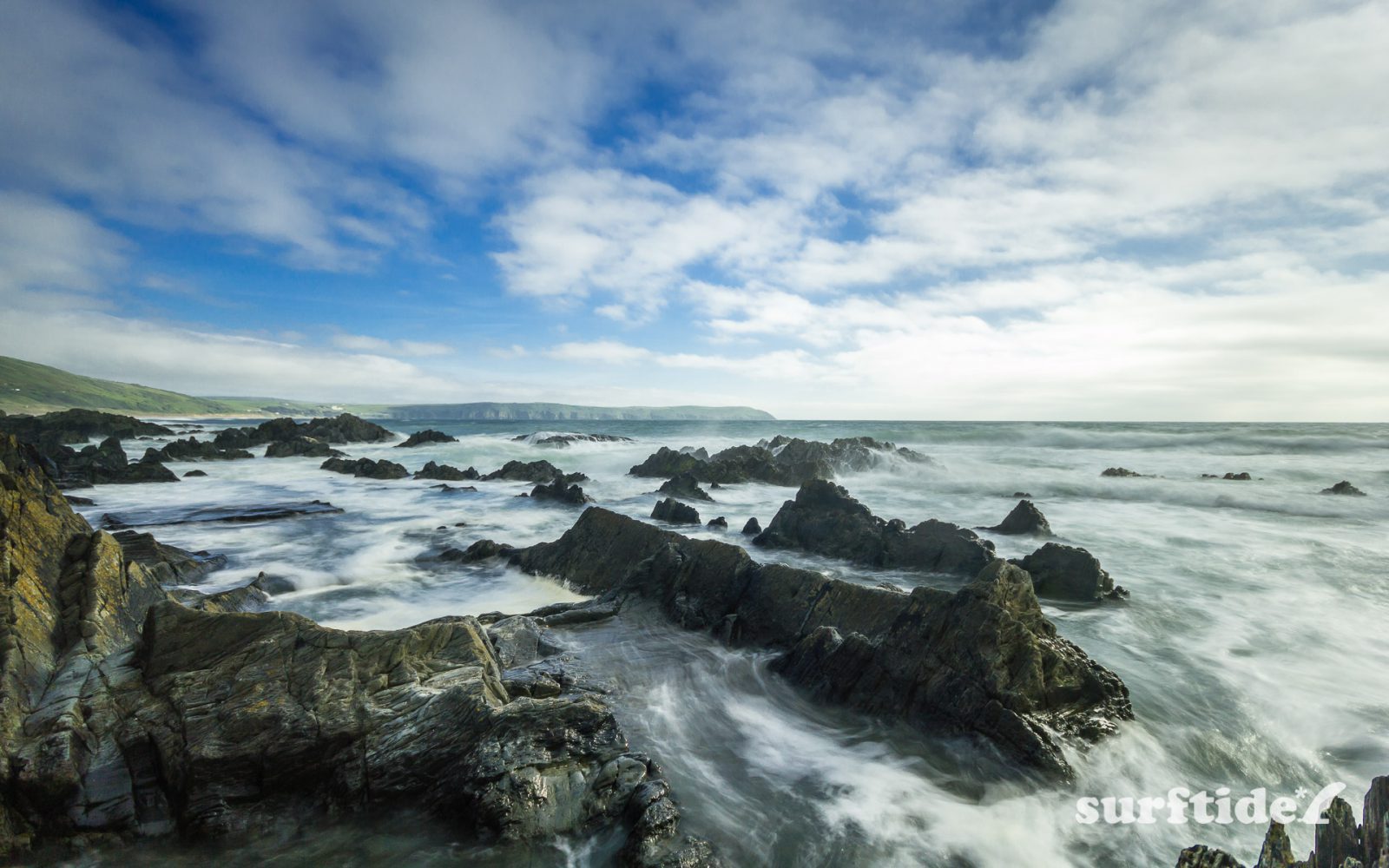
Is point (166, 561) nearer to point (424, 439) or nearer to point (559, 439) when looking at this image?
point (559, 439)

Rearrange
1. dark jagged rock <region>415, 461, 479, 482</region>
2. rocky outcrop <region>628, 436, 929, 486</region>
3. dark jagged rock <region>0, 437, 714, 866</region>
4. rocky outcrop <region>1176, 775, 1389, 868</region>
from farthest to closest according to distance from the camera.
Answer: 1. dark jagged rock <region>415, 461, 479, 482</region>
2. rocky outcrop <region>628, 436, 929, 486</region>
3. dark jagged rock <region>0, 437, 714, 866</region>
4. rocky outcrop <region>1176, 775, 1389, 868</region>

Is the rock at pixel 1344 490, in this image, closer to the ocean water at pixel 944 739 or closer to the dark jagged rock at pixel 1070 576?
the ocean water at pixel 944 739

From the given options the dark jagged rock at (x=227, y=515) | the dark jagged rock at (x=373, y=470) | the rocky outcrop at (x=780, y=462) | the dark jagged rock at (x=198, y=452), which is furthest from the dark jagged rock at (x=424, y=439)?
the dark jagged rock at (x=227, y=515)

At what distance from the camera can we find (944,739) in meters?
5.97

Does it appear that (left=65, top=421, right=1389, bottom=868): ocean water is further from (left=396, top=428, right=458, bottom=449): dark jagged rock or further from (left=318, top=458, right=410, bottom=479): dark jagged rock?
(left=396, top=428, right=458, bottom=449): dark jagged rock

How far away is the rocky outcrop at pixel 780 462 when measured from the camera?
26656 millimetres

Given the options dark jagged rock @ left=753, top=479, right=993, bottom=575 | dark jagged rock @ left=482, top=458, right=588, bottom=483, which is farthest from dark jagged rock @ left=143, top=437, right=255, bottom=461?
dark jagged rock @ left=753, top=479, right=993, bottom=575

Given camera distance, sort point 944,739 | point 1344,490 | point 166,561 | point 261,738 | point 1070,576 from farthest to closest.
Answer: point 1344,490, point 1070,576, point 166,561, point 944,739, point 261,738

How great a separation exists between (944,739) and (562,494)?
54.9 ft

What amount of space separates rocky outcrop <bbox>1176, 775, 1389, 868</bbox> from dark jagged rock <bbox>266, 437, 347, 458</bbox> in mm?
41597

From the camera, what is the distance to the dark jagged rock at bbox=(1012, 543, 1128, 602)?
10.8 m

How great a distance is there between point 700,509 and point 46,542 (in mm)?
15496

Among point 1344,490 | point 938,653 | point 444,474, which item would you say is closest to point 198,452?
point 444,474

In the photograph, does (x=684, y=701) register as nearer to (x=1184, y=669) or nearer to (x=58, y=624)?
(x=58, y=624)
